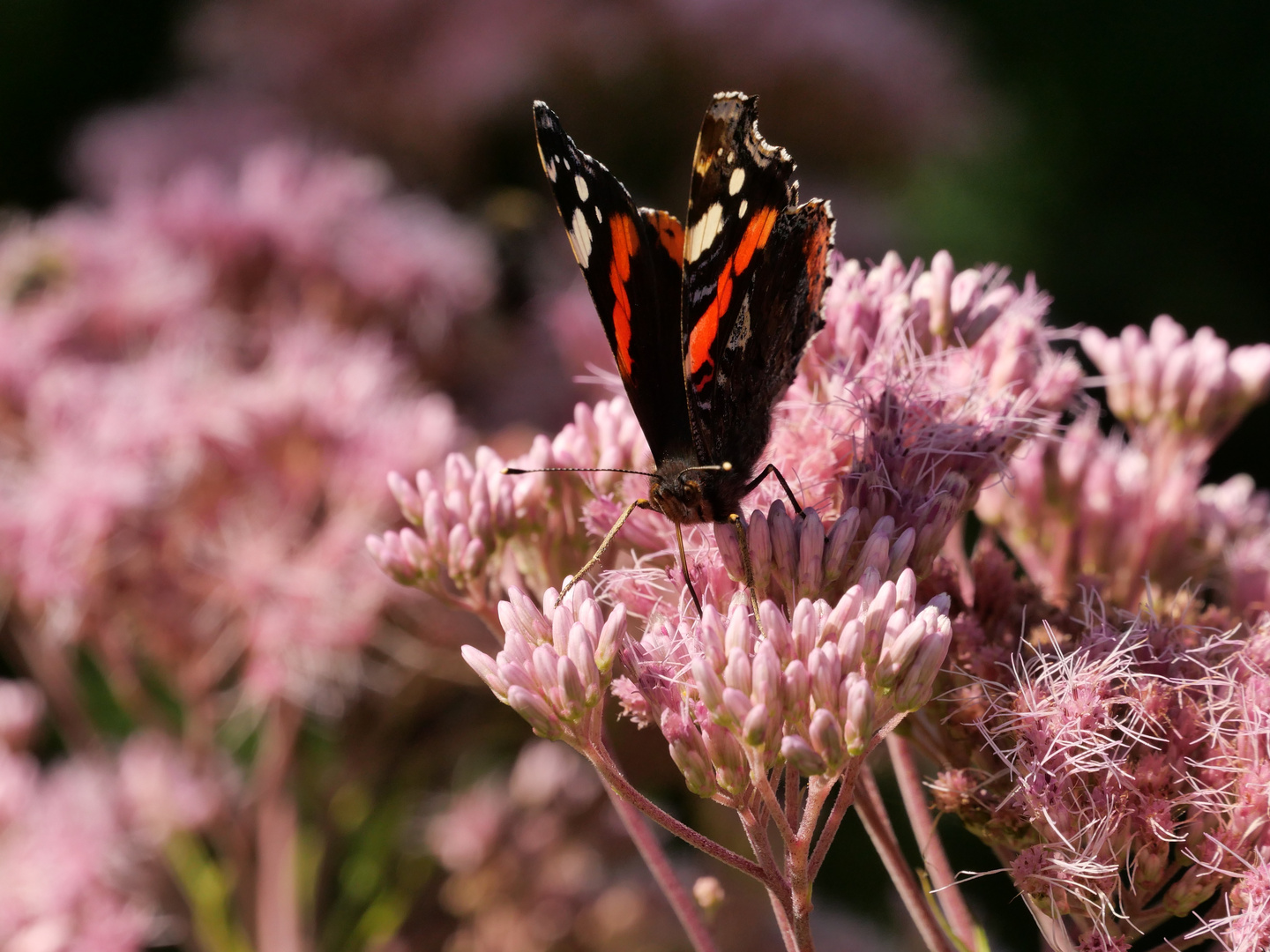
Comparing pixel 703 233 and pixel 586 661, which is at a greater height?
pixel 703 233

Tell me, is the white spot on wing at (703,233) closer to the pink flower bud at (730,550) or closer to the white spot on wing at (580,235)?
the white spot on wing at (580,235)

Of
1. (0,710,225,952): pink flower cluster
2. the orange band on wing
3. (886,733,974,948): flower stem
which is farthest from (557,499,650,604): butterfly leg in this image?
(0,710,225,952): pink flower cluster

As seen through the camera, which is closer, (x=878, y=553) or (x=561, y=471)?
(x=878, y=553)

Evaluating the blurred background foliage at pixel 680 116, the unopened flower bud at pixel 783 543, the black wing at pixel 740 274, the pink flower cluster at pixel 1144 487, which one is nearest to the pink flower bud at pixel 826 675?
the unopened flower bud at pixel 783 543

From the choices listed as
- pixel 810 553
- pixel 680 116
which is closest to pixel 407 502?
pixel 810 553

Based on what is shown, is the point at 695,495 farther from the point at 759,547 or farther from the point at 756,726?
the point at 756,726

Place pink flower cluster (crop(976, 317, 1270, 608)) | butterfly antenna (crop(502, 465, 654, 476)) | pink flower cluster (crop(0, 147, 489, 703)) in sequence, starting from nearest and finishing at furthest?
butterfly antenna (crop(502, 465, 654, 476)) → pink flower cluster (crop(976, 317, 1270, 608)) → pink flower cluster (crop(0, 147, 489, 703))

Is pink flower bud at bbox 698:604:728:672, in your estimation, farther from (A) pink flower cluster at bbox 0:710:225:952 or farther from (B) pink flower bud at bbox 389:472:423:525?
(A) pink flower cluster at bbox 0:710:225:952
